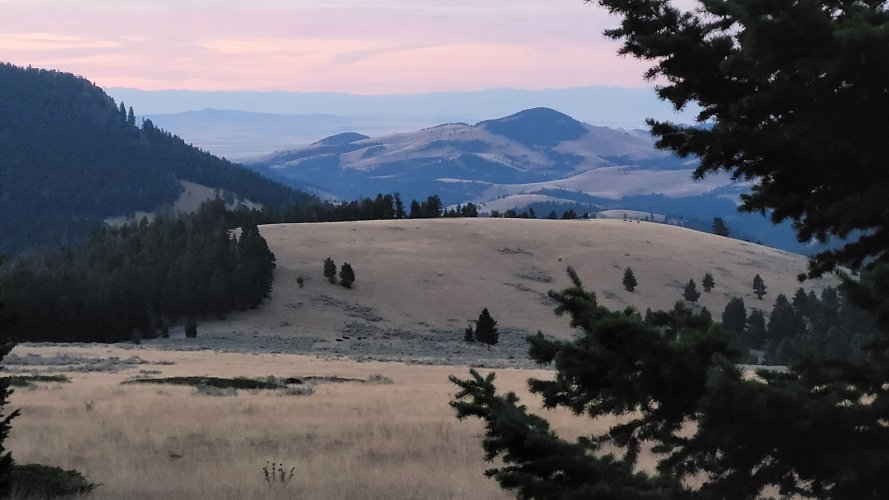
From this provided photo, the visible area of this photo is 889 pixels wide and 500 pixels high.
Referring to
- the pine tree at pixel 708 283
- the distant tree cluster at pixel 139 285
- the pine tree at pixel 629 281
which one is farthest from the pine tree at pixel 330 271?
the pine tree at pixel 708 283

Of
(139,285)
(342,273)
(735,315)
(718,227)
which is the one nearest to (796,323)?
(735,315)

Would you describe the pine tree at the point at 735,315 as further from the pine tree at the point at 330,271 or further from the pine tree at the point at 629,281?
the pine tree at the point at 330,271

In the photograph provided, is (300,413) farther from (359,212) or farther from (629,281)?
(359,212)

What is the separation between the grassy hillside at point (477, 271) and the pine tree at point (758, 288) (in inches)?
30.0

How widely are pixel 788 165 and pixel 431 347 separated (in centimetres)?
6536

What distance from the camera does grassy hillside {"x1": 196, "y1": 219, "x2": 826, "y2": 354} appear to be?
284 feet

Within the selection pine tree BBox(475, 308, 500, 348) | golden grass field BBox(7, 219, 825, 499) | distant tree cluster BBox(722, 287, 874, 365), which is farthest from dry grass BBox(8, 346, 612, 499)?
pine tree BBox(475, 308, 500, 348)

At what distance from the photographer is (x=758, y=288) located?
108 m

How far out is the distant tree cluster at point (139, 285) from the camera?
75.1 m

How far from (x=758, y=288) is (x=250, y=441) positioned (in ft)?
331

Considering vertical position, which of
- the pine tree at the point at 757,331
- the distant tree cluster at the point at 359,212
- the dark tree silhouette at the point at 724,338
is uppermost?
the distant tree cluster at the point at 359,212

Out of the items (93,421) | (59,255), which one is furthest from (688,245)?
(93,421)

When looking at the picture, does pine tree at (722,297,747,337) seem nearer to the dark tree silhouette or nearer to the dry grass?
the dry grass

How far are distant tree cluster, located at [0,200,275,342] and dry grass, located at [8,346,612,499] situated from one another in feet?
163
